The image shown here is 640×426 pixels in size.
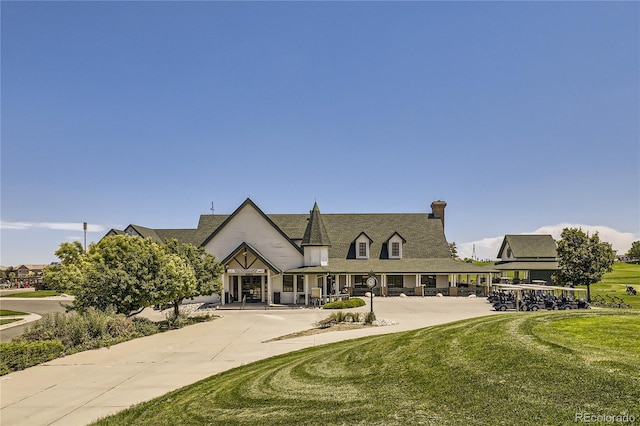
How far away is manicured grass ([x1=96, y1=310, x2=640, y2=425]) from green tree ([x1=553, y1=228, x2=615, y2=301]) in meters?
27.5

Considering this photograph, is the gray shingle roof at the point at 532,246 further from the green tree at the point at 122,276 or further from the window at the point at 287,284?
the green tree at the point at 122,276

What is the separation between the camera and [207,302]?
36.2 metres

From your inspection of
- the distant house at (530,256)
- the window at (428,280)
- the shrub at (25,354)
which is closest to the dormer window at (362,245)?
the window at (428,280)

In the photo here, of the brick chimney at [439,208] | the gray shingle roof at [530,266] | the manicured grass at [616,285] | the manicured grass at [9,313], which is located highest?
the brick chimney at [439,208]

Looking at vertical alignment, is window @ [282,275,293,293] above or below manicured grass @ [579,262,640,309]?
above

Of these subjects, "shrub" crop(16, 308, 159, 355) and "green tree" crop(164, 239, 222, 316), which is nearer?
"shrub" crop(16, 308, 159, 355)

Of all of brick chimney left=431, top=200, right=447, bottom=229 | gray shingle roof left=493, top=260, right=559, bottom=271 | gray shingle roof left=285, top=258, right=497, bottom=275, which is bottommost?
gray shingle roof left=493, top=260, right=559, bottom=271

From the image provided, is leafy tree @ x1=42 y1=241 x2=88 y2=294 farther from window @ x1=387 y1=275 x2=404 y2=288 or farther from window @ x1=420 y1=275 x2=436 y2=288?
window @ x1=420 y1=275 x2=436 y2=288

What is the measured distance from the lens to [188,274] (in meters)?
23.5

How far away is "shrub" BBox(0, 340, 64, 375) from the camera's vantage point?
537 inches

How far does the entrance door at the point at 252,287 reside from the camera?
35.4 metres

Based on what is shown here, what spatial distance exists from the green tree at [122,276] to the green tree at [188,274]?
2.98 ft

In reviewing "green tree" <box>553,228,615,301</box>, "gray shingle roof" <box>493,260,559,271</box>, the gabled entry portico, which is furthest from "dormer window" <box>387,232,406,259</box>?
"green tree" <box>553,228,615,301</box>

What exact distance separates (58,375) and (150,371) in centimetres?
304
